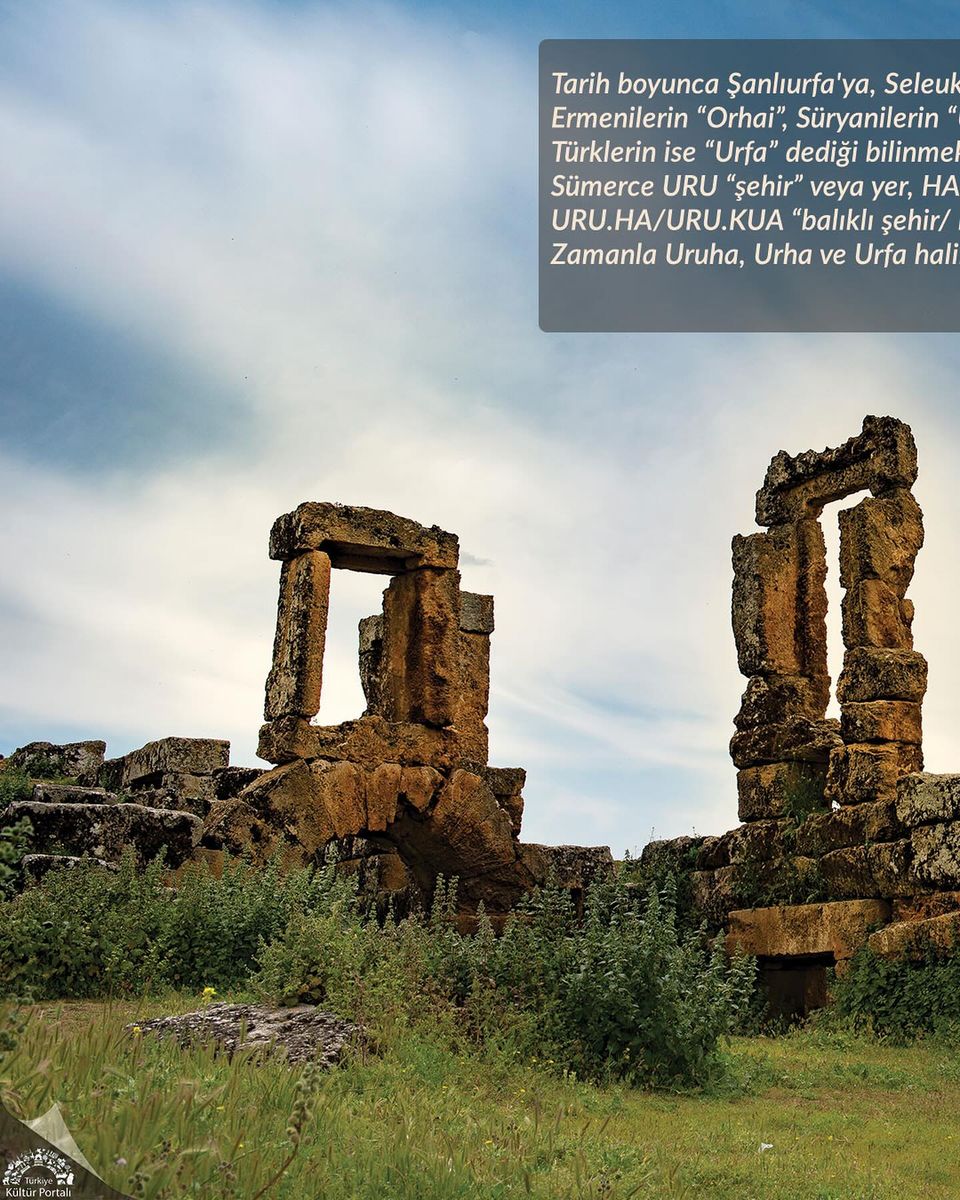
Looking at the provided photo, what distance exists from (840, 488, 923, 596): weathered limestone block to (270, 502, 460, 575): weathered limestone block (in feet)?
15.8

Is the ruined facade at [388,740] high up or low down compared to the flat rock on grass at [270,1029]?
up

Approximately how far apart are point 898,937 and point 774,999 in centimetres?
187

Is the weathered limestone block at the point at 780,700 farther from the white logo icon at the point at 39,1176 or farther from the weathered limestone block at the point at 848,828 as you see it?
the white logo icon at the point at 39,1176

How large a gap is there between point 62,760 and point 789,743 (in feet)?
37.0

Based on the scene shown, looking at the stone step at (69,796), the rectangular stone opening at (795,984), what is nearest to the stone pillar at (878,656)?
the rectangular stone opening at (795,984)

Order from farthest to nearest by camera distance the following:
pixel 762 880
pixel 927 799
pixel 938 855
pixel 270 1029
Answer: pixel 762 880, pixel 927 799, pixel 938 855, pixel 270 1029

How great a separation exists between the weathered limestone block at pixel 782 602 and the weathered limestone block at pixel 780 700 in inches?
5.1

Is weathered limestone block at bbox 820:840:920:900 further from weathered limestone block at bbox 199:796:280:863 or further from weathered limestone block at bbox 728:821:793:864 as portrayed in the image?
weathered limestone block at bbox 199:796:280:863

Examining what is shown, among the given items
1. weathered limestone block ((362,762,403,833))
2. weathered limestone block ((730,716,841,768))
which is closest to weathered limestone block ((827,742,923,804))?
weathered limestone block ((730,716,841,768))

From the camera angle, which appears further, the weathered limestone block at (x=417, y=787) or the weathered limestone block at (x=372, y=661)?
the weathered limestone block at (x=372, y=661)

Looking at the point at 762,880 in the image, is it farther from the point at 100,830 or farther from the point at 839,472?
the point at 100,830

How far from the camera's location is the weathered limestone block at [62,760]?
20594mm

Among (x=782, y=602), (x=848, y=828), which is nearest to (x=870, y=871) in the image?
(x=848, y=828)

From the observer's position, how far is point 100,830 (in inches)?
530
